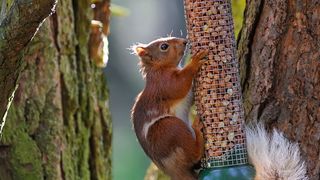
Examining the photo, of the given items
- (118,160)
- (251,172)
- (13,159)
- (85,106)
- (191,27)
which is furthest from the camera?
(118,160)

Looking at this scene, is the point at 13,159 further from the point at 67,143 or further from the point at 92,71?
the point at 92,71

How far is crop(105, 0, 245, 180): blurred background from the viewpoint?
9.80 metres

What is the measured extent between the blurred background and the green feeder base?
234 inches

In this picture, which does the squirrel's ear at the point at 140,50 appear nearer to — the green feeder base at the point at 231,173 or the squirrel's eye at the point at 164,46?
the squirrel's eye at the point at 164,46

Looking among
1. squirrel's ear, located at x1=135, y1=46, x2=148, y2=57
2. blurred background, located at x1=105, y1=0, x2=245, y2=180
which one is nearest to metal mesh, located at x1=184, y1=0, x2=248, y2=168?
squirrel's ear, located at x1=135, y1=46, x2=148, y2=57

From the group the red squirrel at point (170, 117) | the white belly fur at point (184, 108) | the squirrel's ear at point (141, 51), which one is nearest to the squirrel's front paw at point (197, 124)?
the red squirrel at point (170, 117)

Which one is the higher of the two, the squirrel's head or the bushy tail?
the squirrel's head

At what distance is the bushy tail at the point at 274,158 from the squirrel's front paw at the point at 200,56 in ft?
1.14

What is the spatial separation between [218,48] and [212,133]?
12.5 inches

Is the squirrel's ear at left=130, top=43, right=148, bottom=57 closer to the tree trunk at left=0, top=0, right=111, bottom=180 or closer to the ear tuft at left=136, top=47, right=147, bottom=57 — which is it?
the ear tuft at left=136, top=47, right=147, bottom=57

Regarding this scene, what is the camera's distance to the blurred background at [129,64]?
32.2ft

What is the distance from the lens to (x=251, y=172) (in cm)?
336

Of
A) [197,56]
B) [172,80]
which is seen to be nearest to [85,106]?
[172,80]

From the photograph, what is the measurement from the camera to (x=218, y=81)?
3512 millimetres
